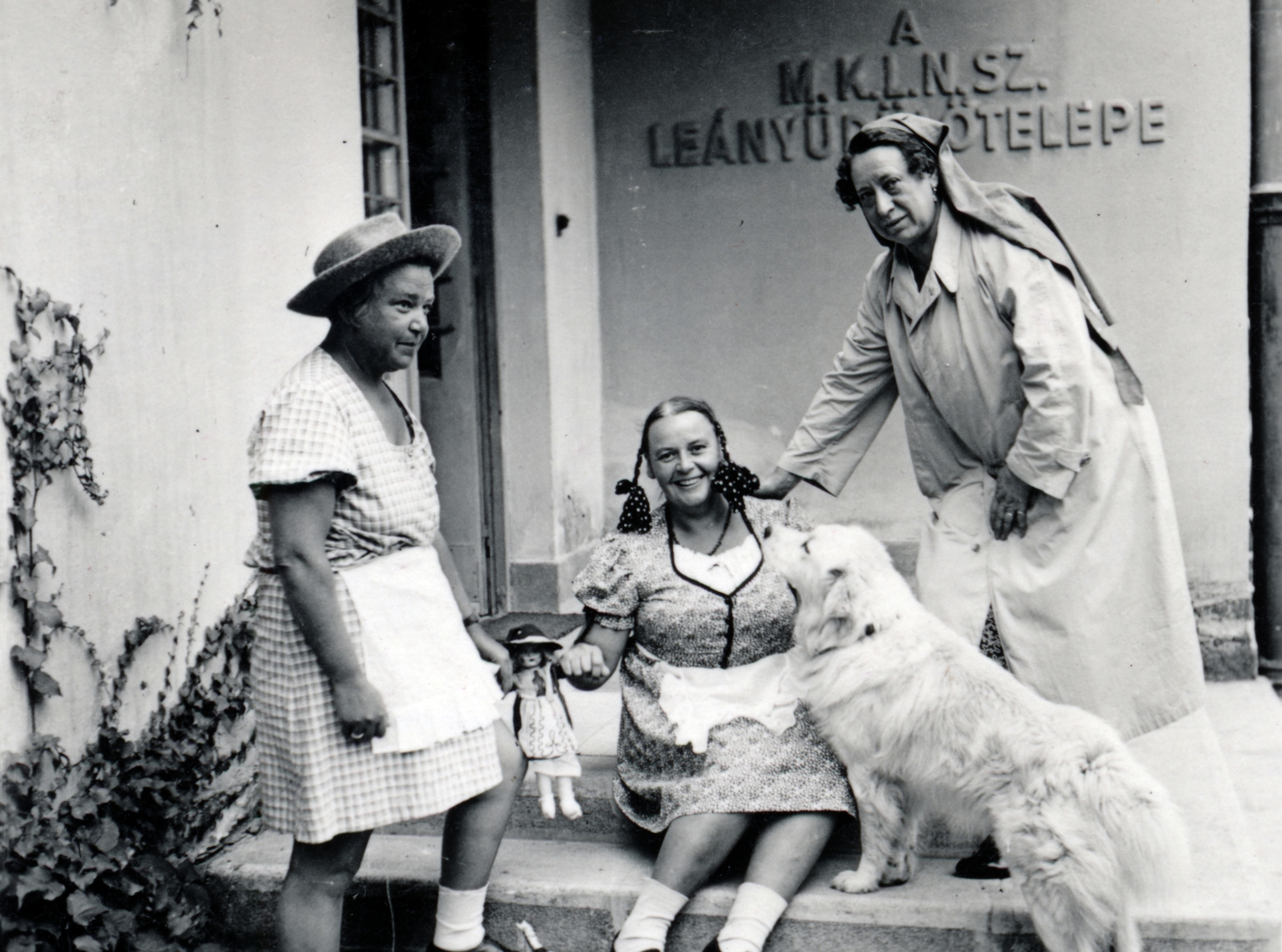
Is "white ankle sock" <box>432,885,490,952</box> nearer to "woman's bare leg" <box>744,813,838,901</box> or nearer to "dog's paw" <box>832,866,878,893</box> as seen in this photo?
"woman's bare leg" <box>744,813,838,901</box>

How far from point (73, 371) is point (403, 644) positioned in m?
1.24

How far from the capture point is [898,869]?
3.46 meters

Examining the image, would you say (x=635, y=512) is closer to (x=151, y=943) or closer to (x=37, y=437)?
(x=37, y=437)

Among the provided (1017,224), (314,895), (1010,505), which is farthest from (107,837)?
(1017,224)

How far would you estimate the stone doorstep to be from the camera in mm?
3203

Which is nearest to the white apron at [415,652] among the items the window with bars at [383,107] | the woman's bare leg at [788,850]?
the woman's bare leg at [788,850]

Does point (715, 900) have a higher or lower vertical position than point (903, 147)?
lower

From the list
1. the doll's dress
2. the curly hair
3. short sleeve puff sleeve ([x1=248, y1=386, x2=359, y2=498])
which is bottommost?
the doll's dress

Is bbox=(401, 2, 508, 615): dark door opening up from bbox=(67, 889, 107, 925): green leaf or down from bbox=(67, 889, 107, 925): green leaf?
up

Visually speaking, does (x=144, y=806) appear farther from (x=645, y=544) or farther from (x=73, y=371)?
(x=645, y=544)

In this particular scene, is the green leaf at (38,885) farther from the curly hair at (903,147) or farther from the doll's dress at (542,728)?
the curly hair at (903,147)

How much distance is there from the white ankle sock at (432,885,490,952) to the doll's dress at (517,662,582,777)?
35cm

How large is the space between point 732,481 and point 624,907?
1.22 meters

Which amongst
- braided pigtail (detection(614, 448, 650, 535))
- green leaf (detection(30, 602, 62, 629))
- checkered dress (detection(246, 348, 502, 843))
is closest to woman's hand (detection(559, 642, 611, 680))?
braided pigtail (detection(614, 448, 650, 535))
